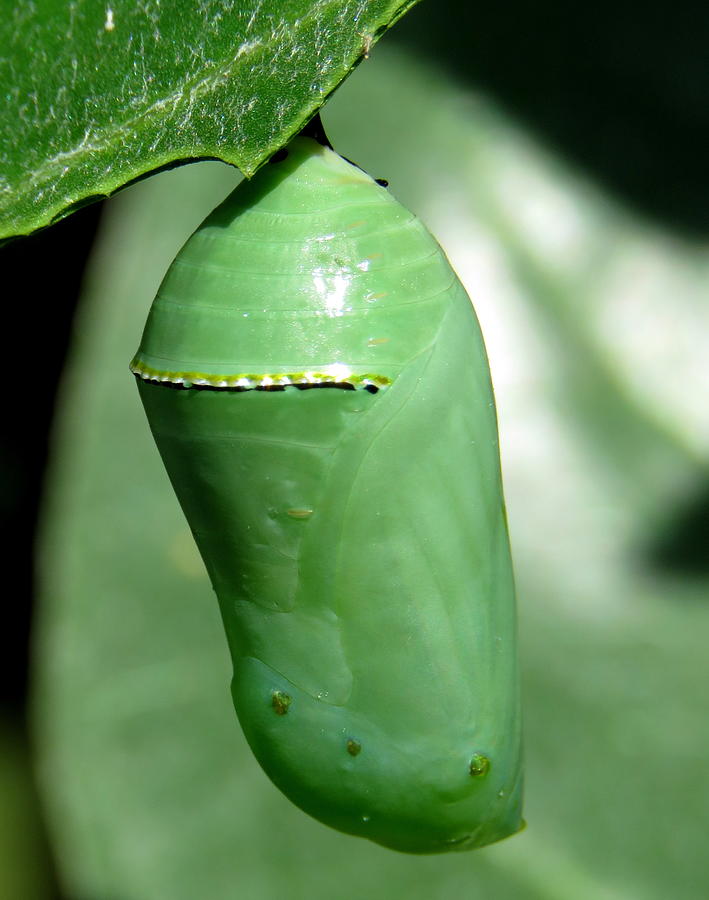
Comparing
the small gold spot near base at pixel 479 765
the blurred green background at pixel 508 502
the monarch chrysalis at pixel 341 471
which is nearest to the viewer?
the monarch chrysalis at pixel 341 471

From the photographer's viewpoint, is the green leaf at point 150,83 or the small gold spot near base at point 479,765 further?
the small gold spot near base at point 479,765

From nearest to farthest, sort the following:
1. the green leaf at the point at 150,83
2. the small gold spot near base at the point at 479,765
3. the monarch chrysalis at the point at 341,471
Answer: the green leaf at the point at 150,83 < the monarch chrysalis at the point at 341,471 < the small gold spot near base at the point at 479,765

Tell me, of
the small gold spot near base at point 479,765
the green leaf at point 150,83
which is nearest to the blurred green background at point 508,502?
the small gold spot near base at point 479,765

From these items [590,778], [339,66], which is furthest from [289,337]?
[590,778]

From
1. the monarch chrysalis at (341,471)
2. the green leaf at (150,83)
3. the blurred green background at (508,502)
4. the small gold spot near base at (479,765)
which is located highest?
the green leaf at (150,83)

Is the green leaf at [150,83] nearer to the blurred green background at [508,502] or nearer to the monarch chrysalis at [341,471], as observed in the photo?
the monarch chrysalis at [341,471]

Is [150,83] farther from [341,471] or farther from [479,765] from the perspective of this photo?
[479,765]

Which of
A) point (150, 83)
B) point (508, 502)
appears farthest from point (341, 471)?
point (508, 502)
